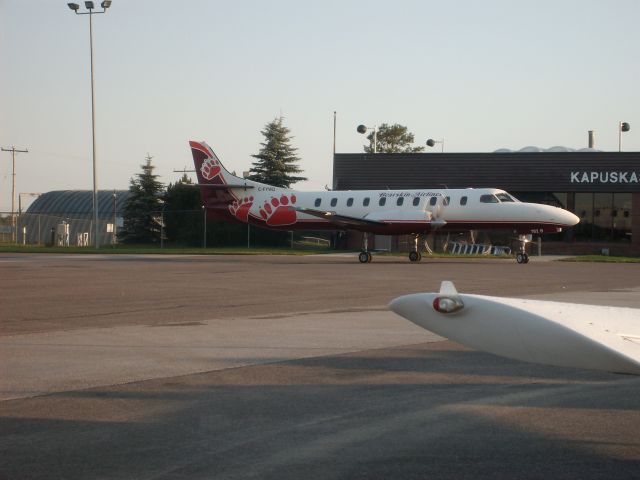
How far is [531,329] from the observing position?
4301mm

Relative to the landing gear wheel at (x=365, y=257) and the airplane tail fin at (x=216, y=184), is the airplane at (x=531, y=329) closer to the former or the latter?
the landing gear wheel at (x=365, y=257)

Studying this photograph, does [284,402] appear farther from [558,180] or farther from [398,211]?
[558,180]

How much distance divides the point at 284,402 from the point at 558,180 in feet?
146

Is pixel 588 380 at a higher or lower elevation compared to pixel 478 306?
lower

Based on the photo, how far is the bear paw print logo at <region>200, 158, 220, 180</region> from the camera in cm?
4120

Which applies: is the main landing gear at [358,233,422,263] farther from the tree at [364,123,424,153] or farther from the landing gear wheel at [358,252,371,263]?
the tree at [364,123,424,153]

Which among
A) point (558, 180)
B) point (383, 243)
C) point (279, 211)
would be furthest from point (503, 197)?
point (383, 243)

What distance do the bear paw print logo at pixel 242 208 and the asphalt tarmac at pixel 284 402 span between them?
24808 millimetres

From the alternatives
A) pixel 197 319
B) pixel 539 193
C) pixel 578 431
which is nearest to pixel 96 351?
pixel 197 319

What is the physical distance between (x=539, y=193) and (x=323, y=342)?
41.2 metres

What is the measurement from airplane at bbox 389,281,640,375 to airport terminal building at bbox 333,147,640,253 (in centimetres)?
4628

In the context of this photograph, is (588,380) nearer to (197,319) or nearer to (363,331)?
(363,331)

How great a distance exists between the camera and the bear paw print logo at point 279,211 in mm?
38469

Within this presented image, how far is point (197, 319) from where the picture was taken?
13836mm
